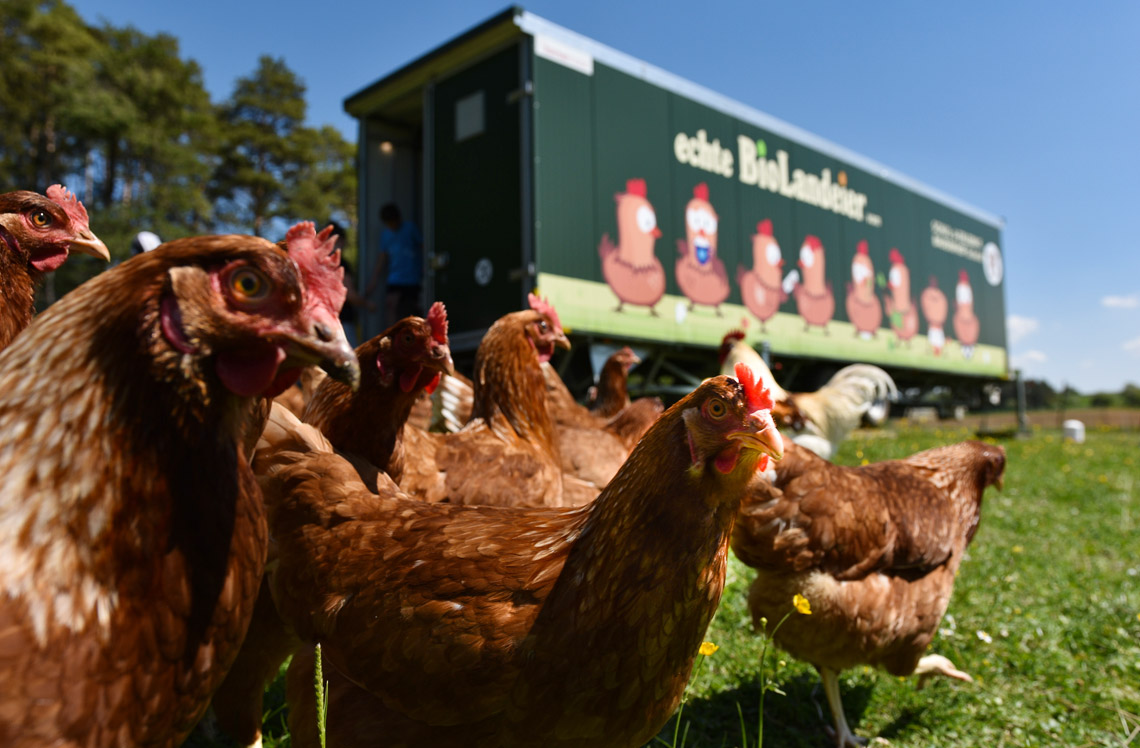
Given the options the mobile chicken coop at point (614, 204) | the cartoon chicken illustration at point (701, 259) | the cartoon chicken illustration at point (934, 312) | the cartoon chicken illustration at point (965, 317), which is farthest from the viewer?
the cartoon chicken illustration at point (965, 317)

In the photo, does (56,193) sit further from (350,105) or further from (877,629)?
(350,105)

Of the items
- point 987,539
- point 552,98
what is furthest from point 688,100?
point 987,539

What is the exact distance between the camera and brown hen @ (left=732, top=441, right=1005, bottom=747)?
2635mm

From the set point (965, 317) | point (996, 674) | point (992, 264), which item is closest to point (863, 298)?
point (965, 317)

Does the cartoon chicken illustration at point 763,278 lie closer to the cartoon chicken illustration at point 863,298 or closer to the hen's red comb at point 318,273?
the cartoon chicken illustration at point 863,298

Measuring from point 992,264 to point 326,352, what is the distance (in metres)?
19.5

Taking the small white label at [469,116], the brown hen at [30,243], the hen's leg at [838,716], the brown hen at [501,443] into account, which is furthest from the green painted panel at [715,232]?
the brown hen at [30,243]

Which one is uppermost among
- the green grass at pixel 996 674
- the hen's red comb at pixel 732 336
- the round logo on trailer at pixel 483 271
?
the round logo on trailer at pixel 483 271

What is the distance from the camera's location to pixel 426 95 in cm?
798

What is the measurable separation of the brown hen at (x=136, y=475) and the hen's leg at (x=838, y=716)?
243cm


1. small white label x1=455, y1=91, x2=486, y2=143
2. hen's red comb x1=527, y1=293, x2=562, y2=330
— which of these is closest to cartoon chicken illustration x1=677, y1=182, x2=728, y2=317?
small white label x1=455, y1=91, x2=486, y2=143

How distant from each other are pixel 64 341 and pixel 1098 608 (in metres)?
5.08

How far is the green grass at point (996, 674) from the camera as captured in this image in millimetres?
2678

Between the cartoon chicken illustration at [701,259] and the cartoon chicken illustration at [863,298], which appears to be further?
the cartoon chicken illustration at [863,298]
